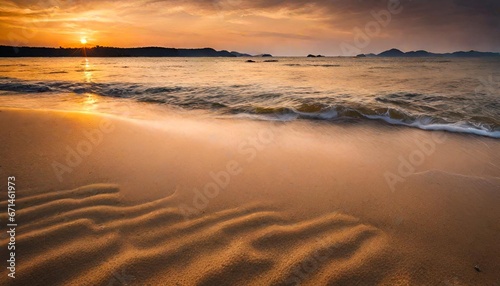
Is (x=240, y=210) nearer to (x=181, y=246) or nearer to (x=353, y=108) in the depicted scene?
(x=181, y=246)

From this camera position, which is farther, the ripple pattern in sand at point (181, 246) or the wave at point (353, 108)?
the wave at point (353, 108)

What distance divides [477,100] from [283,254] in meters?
12.9

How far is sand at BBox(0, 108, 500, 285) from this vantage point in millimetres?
2047

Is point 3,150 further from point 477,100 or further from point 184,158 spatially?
point 477,100

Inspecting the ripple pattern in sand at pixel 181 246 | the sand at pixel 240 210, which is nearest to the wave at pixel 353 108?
the sand at pixel 240 210

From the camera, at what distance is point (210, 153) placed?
4.39 meters

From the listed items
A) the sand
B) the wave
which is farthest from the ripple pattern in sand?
the wave

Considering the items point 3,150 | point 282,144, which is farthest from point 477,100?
point 3,150

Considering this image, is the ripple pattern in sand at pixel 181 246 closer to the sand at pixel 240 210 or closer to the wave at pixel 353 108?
the sand at pixel 240 210

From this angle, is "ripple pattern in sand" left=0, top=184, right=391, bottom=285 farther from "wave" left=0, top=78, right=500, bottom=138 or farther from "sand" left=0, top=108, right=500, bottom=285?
"wave" left=0, top=78, right=500, bottom=138

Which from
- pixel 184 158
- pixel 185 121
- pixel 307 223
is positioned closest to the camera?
pixel 307 223

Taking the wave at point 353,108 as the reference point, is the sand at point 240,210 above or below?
below

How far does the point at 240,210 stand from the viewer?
283 centimetres

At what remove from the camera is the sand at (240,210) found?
205cm
